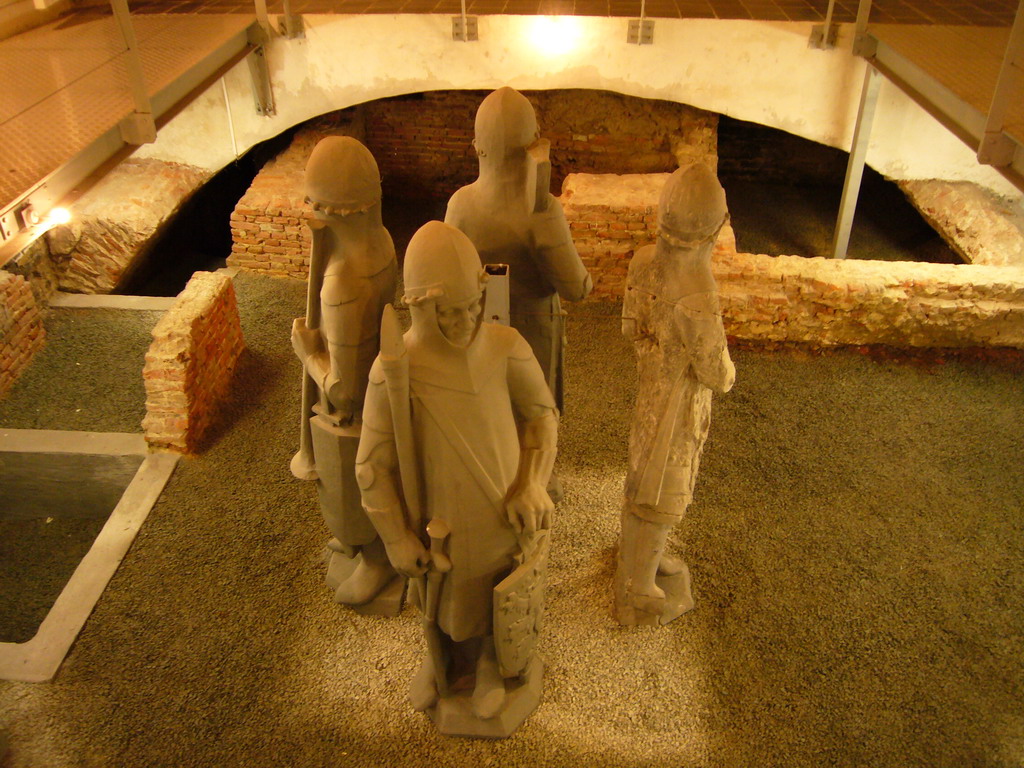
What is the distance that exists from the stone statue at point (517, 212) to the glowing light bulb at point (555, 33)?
10.5 ft

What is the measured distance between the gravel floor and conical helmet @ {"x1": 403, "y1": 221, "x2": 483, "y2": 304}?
1.87m

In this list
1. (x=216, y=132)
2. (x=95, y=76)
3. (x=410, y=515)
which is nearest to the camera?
(x=410, y=515)

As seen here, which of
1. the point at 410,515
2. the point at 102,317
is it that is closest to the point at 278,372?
→ the point at 102,317

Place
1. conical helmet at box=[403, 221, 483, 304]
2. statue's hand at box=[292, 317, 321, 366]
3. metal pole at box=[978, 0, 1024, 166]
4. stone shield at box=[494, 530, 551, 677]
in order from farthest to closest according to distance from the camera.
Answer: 1. metal pole at box=[978, 0, 1024, 166]
2. statue's hand at box=[292, 317, 321, 366]
3. stone shield at box=[494, 530, 551, 677]
4. conical helmet at box=[403, 221, 483, 304]

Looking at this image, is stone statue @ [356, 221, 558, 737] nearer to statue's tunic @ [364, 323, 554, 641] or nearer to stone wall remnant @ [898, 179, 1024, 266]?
statue's tunic @ [364, 323, 554, 641]

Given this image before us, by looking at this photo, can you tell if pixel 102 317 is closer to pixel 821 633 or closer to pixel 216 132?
pixel 216 132

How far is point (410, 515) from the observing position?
259cm

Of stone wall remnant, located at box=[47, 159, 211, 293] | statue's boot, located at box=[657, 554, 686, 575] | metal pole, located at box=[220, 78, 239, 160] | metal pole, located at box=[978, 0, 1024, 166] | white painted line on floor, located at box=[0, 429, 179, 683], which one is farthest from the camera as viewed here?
metal pole, located at box=[220, 78, 239, 160]

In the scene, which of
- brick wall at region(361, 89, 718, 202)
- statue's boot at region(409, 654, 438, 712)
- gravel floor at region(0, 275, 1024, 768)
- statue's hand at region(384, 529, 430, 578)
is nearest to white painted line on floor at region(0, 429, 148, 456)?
gravel floor at region(0, 275, 1024, 768)

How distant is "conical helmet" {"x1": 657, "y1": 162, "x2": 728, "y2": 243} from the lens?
2701 millimetres

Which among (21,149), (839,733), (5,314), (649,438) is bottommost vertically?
(839,733)

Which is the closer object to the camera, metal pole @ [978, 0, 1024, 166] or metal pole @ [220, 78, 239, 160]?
metal pole @ [978, 0, 1024, 166]

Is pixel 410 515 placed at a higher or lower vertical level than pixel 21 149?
lower

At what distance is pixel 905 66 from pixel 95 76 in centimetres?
509
